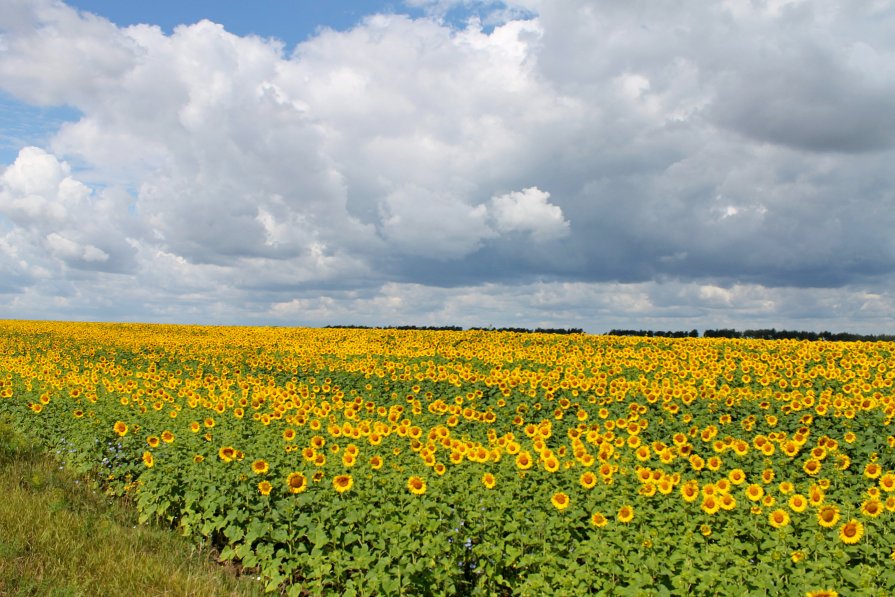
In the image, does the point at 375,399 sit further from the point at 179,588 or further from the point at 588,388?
the point at 179,588

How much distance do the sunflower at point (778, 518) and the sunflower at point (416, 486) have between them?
3.31 m

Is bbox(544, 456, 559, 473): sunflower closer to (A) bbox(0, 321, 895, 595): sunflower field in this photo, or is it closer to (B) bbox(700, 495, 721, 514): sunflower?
(A) bbox(0, 321, 895, 595): sunflower field

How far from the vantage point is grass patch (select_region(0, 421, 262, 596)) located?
6566 millimetres

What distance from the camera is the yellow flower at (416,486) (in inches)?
277

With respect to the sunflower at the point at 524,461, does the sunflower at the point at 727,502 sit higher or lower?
lower

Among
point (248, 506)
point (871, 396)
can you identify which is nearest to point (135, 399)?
point (248, 506)

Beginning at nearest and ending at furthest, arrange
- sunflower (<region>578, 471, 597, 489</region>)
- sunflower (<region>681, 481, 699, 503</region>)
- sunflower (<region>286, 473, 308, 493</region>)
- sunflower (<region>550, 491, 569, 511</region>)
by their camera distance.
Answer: sunflower (<region>550, 491, 569, 511</region>), sunflower (<region>681, 481, 699, 503</region>), sunflower (<region>578, 471, 597, 489</region>), sunflower (<region>286, 473, 308, 493</region>)

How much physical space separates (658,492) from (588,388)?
264 inches

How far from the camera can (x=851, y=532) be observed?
6.23 meters

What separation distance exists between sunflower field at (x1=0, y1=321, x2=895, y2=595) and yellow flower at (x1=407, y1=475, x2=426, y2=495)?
0.04 metres

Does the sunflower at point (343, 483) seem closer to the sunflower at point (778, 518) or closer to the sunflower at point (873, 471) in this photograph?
the sunflower at point (778, 518)

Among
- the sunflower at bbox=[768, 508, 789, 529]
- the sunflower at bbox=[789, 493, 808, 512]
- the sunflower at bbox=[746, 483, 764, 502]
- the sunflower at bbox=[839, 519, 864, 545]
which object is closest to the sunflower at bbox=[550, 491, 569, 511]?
the sunflower at bbox=[768, 508, 789, 529]

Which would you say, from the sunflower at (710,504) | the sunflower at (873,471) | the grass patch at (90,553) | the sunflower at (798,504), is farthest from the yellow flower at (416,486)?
the sunflower at (873,471)

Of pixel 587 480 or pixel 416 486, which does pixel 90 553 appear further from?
pixel 587 480
